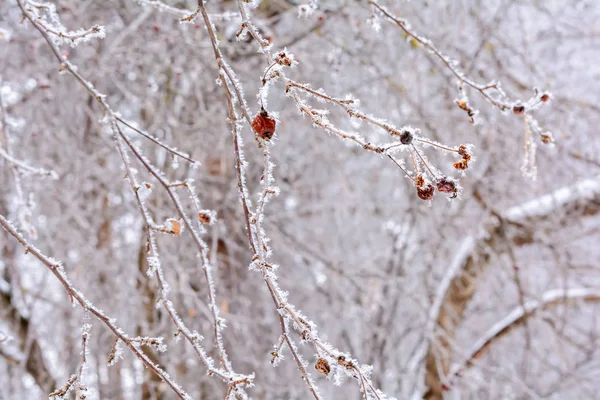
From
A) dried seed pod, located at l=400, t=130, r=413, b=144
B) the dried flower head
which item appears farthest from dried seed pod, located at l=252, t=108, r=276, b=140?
dried seed pod, located at l=400, t=130, r=413, b=144

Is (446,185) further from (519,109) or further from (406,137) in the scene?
(519,109)

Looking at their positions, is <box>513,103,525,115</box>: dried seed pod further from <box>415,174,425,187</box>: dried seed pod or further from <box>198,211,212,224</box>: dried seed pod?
<box>198,211,212,224</box>: dried seed pod

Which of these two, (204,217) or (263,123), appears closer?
(263,123)

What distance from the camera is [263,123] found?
31.4 inches

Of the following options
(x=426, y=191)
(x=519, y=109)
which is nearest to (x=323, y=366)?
(x=426, y=191)

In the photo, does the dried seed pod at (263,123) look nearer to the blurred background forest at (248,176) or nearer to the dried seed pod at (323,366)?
the dried seed pod at (323,366)

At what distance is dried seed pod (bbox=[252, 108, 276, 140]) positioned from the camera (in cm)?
80

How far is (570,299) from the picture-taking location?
3.79 meters

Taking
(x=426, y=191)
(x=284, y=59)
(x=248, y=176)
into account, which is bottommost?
(x=426, y=191)

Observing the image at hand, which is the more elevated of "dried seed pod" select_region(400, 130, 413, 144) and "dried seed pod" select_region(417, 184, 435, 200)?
"dried seed pod" select_region(400, 130, 413, 144)

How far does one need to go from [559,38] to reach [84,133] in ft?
9.90

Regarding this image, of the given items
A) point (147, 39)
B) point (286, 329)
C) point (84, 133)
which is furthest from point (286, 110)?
point (286, 329)

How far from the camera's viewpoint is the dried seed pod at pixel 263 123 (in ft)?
2.61

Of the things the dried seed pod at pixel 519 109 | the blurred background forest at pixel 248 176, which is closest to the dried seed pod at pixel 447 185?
the dried seed pod at pixel 519 109
